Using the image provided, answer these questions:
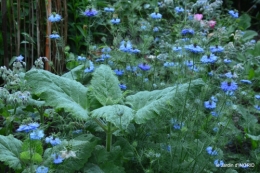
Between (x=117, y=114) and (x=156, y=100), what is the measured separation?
33 centimetres

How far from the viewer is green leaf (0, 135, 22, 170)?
249 cm

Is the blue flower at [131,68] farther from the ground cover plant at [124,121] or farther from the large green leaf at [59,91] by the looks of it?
the large green leaf at [59,91]

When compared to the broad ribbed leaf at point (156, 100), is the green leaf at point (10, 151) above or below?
below

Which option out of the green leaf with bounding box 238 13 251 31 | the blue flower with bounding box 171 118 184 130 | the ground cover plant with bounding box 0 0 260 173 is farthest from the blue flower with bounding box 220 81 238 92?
the green leaf with bounding box 238 13 251 31

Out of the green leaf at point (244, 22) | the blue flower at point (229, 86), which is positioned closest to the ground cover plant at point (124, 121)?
the blue flower at point (229, 86)

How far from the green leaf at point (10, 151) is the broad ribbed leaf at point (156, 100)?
678mm

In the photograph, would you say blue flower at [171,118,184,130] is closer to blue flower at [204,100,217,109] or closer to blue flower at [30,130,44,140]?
blue flower at [204,100,217,109]

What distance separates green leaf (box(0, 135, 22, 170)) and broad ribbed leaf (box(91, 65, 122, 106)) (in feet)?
1.79

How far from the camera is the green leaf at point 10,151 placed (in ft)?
8.18

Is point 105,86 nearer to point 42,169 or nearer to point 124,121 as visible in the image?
point 124,121

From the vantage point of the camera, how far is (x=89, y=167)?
8.54 ft

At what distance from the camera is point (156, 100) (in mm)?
2672

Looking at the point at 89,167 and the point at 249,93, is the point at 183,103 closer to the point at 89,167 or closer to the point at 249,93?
the point at 89,167

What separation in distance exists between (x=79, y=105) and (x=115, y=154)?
36cm
